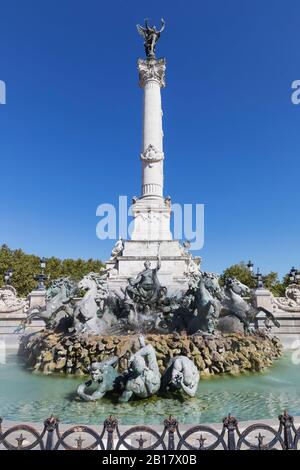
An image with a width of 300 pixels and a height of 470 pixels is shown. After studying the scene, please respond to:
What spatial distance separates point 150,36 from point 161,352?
28.0m

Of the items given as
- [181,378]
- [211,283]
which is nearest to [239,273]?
[211,283]

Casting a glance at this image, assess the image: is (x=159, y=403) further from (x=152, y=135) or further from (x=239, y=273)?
(x=239, y=273)

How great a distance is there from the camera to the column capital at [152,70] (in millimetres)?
26672

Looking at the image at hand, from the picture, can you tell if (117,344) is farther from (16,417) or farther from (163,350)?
(16,417)

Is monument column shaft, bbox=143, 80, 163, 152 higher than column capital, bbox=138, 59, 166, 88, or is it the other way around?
column capital, bbox=138, 59, 166, 88

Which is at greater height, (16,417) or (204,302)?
(204,302)

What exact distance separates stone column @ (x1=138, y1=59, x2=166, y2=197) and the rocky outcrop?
49.6 feet

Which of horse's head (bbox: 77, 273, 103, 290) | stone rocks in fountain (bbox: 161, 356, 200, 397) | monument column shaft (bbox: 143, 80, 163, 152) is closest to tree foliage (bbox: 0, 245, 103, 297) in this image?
monument column shaft (bbox: 143, 80, 163, 152)

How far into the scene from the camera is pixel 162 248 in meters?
22.0

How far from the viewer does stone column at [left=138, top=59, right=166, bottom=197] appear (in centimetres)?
2492

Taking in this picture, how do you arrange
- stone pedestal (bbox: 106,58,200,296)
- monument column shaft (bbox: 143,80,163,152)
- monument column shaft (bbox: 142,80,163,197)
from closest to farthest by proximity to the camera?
stone pedestal (bbox: 106,58,200,296) < monument column shaft (bbox: 142,80,163,197) < monument column shaft (bbox: 143,80,163,152)

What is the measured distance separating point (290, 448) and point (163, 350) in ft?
20.5

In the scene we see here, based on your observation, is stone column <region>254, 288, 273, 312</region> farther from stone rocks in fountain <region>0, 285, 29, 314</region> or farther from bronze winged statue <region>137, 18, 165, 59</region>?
bronze winged statue <region>137, 18, 165, 59</region>
